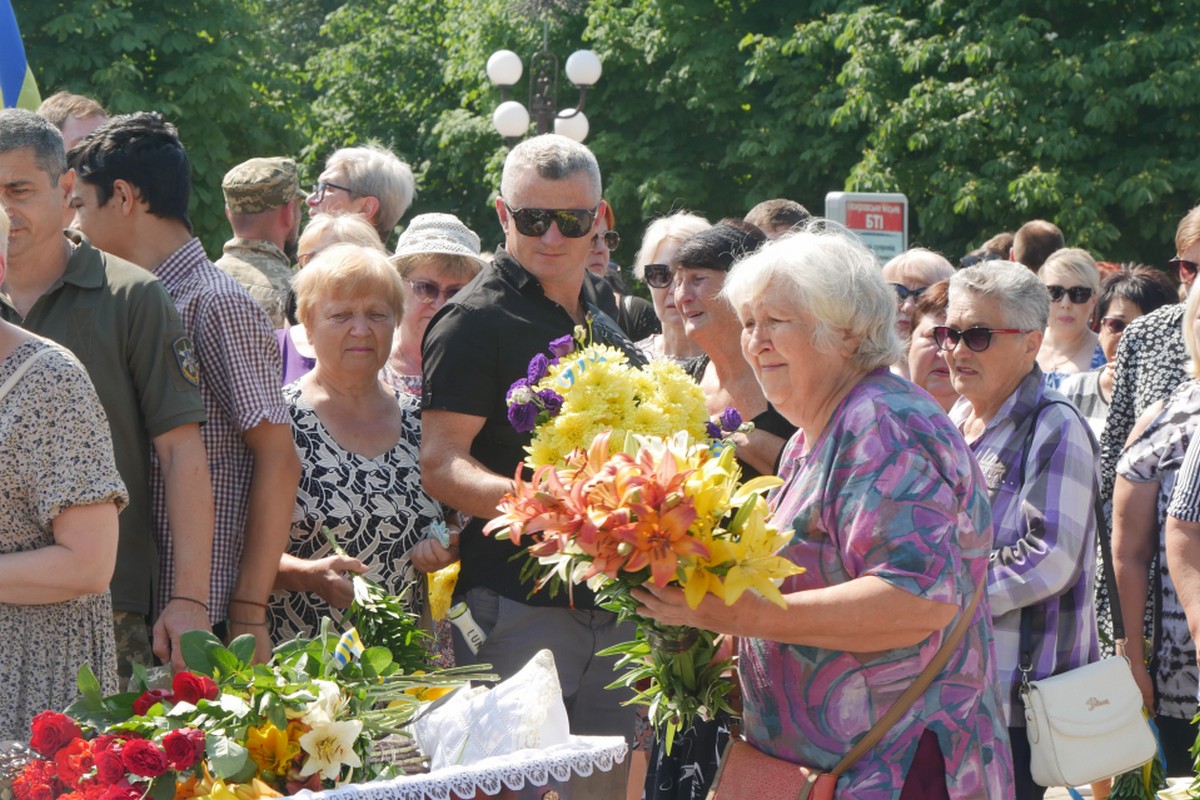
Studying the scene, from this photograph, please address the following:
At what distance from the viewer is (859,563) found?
9.59 feet

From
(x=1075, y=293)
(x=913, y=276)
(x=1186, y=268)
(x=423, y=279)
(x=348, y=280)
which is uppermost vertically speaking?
(x=348, y=280)

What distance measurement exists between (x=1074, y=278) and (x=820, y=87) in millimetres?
13038

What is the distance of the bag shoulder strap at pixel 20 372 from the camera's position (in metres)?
3.14

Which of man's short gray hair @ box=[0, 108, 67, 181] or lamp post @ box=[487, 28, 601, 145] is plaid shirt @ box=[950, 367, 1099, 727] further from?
lamp post @ box=[487, 28, 601, 145]

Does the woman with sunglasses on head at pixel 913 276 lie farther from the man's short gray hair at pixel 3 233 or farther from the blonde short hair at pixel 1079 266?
the man's short gray hair at pixel 3 233

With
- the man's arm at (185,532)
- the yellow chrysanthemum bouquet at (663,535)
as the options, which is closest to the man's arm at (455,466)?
the man's arm at (185,532)

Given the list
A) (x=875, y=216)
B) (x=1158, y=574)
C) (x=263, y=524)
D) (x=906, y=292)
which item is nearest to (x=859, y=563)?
(x=263, y=524)

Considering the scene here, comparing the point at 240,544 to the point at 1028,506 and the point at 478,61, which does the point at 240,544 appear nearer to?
the point at 1028,506

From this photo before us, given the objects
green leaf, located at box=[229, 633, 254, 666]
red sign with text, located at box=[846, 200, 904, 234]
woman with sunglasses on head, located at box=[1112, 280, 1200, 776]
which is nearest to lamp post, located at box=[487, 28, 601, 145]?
red sign with text, located at box=[846, 200, 904, 234]

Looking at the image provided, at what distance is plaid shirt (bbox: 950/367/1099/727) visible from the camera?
157 inches

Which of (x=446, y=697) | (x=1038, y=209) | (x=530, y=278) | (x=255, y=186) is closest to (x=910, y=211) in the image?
(x=1038, y=209)

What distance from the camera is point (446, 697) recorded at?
326 cm

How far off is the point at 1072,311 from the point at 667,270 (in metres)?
3.12

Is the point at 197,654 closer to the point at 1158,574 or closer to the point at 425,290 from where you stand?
the point at 425,290
